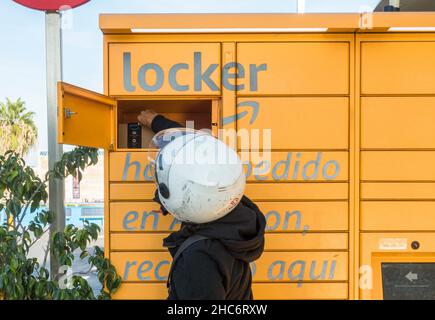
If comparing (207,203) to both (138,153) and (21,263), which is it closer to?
(138,153)

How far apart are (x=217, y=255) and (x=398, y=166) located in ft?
5.54

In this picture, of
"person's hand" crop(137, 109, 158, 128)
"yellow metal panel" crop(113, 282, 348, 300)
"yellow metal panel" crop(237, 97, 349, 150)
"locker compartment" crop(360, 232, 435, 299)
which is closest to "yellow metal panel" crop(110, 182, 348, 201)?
"yellow metal panel" crop(237, 97, 349, 150)

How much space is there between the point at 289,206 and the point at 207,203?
48.1 inches

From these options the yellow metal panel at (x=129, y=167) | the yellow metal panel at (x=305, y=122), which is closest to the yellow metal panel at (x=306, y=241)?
the yellow metal panel at (x=305, y=122)

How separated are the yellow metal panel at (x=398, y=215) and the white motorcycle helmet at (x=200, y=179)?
1.39m

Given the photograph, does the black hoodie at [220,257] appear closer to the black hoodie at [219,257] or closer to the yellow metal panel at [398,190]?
the black hoodie at [219,257]

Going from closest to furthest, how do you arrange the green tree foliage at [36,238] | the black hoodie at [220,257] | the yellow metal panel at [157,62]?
the black hoodie at [220,257]
the green tree foliage at [36,238]
the yellow metal panel at [157,62]

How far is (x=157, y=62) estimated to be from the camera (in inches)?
97.2

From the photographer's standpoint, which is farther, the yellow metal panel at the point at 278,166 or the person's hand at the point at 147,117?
the person's hand at the point at 147,117

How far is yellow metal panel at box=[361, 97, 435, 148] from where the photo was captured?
2479 millimetres

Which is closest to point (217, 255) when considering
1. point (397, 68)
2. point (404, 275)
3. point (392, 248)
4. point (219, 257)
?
point (219, 257)

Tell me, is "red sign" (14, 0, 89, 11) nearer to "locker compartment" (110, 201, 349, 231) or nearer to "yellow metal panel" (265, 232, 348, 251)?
"locker compartment" (110, 201, 349, 231)

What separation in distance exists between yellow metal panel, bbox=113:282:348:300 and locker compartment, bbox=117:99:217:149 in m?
0.99

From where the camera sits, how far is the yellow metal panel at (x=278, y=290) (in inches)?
98.1
